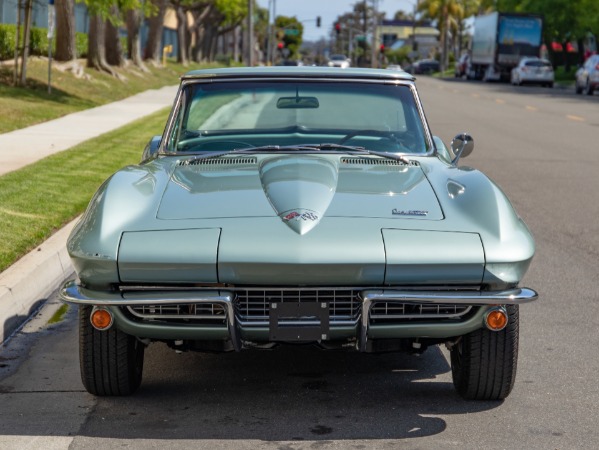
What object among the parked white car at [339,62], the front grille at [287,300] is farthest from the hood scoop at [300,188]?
the parked white car at [339,62]

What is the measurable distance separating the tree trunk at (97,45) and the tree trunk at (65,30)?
1.94m

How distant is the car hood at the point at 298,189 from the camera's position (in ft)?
17.0

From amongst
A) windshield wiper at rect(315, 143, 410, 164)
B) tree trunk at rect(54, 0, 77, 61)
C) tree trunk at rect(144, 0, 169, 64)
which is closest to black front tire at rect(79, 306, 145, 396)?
windshield wiper at rect(315, 143, 410, 164)

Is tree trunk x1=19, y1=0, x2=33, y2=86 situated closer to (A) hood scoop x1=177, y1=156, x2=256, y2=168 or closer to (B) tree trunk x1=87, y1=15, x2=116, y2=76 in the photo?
(B) tree trunk x1=87, y1=15, x2=116, y2=76

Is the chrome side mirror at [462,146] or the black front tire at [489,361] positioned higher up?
the chrome side mirror at [462,146]

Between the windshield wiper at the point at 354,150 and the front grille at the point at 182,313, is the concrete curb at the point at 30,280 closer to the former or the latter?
the front grille at the point at 182,313

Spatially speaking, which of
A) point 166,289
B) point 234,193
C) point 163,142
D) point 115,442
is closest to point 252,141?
point 163,142

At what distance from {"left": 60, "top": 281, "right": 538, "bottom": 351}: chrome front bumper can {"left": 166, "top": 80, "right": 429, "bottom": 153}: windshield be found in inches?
71.6

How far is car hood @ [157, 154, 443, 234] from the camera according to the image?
5184 millimetres

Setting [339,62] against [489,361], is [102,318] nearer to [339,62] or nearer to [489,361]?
[489,361]

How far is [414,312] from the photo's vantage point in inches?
197

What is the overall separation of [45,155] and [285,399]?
1138cm

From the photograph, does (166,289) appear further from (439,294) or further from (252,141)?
(252,141)

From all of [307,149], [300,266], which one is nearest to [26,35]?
[307,149]
